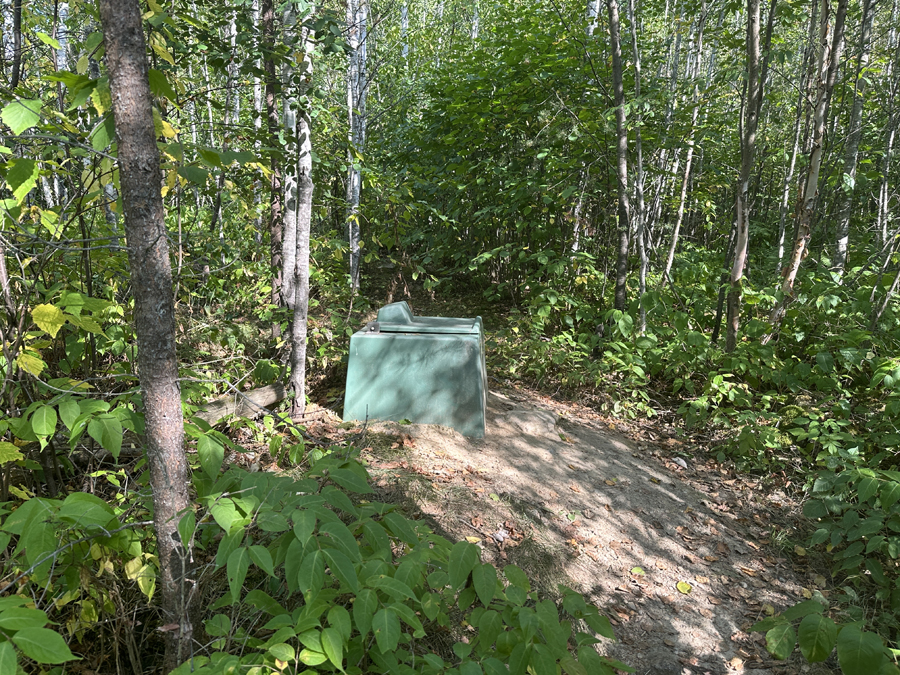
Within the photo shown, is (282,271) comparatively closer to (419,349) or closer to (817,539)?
(419,349)

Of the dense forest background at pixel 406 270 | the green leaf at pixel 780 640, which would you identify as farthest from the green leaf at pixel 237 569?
the green leaf at pixel 780 640

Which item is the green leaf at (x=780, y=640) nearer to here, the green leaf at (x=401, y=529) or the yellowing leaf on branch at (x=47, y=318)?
the green leaf at (x=401, y=529)

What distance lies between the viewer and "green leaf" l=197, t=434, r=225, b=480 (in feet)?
5.32

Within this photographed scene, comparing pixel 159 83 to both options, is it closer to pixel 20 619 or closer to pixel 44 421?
pixel 44 421

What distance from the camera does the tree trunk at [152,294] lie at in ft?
4.78

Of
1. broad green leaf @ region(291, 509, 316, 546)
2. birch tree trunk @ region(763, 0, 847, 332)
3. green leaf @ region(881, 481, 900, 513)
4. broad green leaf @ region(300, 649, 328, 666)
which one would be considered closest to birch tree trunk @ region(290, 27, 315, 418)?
broad green leaf @ region(291, 509, 316, 546)

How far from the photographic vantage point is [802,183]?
227 inches

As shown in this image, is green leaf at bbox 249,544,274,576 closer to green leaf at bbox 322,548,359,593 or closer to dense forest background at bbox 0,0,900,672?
dense forest background at bbox 0,0,900,672

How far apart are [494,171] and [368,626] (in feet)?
23.8

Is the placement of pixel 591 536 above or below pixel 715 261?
below

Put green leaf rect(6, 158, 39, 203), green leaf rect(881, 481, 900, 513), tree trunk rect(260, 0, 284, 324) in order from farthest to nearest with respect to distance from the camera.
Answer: tree trunk rect(260, 0, 284, 324)
green leaf rect(881, 481, 900, 513)
green leaf rect(6, 158, 39, 203)

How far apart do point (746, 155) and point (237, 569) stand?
5808 mm

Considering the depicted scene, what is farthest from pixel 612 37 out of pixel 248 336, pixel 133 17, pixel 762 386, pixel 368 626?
pixel 368 626

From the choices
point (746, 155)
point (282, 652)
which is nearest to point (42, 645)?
point (282, 652)
